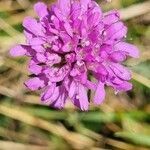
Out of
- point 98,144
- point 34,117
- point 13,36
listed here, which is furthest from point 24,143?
point 13,36

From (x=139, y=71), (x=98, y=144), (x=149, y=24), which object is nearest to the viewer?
(x=139, y=71)

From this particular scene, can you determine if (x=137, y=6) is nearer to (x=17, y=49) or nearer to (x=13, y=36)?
(x=13, y=36)

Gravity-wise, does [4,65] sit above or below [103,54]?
above

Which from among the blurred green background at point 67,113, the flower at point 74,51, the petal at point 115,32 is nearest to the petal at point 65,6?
the flower at point 74,51

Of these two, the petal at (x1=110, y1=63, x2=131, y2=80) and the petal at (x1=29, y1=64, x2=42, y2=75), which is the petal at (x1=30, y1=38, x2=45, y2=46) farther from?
the petal at (x1=110, y1=63, x2=131, y2=80)

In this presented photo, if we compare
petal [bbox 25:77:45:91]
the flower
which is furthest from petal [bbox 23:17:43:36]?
petal [bbox 25:77:45:91]

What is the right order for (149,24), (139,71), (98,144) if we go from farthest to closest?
(149,24)
(98,144)
(139,71)

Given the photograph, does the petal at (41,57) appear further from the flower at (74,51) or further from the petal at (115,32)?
the petal at (115,32)
